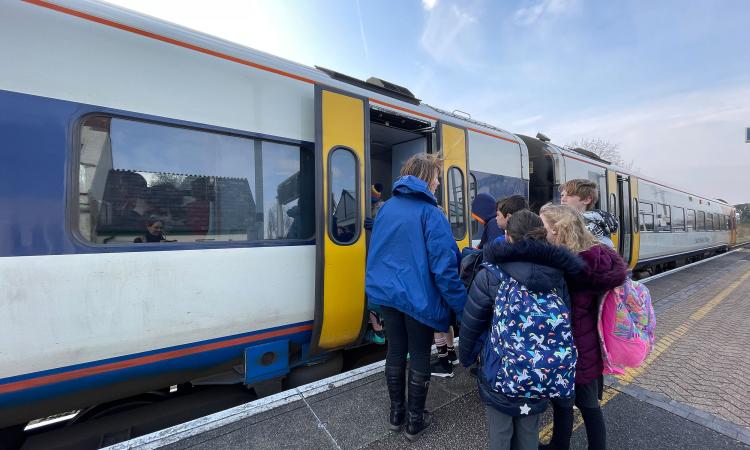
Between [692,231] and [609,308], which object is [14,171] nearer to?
[609,308]

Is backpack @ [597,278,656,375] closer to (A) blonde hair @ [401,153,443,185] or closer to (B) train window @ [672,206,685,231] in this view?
(A) blonde hair @ [401,153,443,185]

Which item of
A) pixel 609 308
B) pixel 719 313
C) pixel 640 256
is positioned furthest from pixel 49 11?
pixel 640 256

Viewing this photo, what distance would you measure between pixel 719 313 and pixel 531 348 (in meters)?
6.45

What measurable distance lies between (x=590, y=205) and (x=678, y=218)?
13241 mm

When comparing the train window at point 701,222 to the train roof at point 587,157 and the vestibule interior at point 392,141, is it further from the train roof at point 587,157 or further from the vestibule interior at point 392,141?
the vestibule interior at point 392,141

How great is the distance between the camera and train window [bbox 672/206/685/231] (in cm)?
1166

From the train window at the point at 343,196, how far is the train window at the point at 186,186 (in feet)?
0.64

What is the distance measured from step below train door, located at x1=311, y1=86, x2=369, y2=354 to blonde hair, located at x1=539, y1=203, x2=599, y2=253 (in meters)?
1.68

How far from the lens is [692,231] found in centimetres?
1349

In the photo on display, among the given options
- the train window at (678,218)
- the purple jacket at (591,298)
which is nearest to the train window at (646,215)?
the train window at (678,218)

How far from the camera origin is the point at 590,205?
258 cm

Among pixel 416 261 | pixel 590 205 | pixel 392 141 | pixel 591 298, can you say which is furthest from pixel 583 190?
pixel 392 141

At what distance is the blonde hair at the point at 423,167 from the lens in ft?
7.91

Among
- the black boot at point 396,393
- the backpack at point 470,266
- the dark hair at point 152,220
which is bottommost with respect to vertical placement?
the black boot at point 396,393
